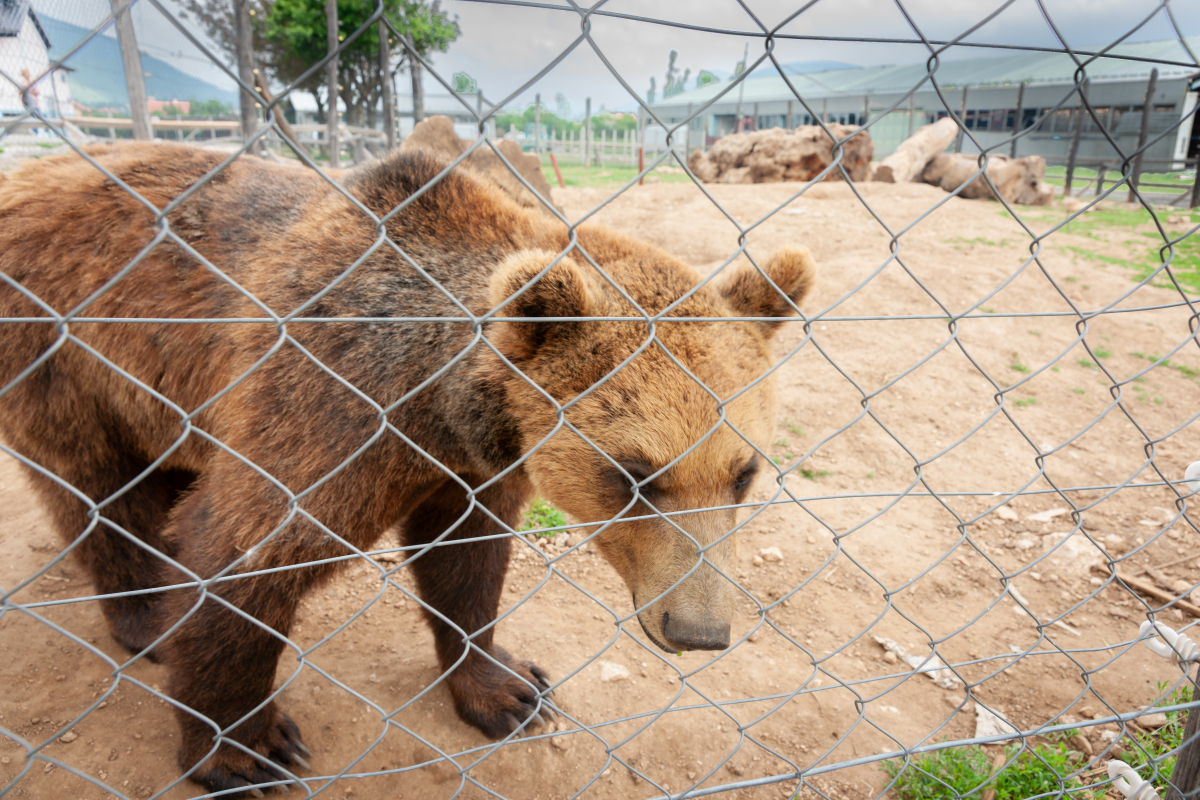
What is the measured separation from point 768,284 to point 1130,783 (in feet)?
6.28

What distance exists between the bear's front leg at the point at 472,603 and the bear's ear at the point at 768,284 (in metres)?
1.08

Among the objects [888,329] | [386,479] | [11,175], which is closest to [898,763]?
[386,479]

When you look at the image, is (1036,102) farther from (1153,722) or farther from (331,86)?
(1153,722)

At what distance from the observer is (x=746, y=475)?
231 centimetres

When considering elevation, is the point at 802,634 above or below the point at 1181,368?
below

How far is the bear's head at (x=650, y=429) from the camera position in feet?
6.87

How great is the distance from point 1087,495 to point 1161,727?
208cm

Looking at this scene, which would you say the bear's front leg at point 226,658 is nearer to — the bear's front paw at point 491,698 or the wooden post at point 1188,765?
the bear's front paw at point 491,698

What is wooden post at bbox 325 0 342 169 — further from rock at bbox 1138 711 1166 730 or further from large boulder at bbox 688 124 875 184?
rock at bbox 1138 711 1166 730

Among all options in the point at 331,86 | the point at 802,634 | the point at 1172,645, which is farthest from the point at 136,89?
the point at 1172,645

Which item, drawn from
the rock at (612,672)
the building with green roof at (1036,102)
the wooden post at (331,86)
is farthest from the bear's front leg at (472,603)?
the building with green roof at (1036,102)

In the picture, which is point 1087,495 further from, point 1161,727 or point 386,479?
point 386,479

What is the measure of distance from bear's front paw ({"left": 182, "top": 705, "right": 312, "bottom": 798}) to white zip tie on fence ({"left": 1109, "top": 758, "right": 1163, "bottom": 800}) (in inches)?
109

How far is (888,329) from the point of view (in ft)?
23.9
